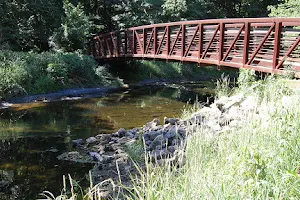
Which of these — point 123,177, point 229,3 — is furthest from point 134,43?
point 229,3

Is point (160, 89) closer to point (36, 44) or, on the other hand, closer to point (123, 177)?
point (36, 44)

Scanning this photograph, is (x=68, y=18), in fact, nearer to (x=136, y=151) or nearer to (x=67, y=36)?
(x=67, y=36)

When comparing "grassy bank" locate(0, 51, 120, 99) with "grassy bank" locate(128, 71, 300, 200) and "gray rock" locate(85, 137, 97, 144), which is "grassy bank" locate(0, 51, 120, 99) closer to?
"gray rock" locate(85, 137, 97, 144)

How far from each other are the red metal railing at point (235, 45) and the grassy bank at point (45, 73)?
1.73 meters

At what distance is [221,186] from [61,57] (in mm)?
14021

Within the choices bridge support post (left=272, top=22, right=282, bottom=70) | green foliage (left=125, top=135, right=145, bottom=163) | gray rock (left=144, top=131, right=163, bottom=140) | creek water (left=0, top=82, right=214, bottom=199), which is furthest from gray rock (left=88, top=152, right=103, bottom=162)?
bridge support post (left=272, top=22, right=282, bottom=70)

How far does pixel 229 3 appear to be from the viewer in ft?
96.2

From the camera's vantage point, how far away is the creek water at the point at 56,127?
5.43 meters

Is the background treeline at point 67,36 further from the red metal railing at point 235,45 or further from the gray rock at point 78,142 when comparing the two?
the gray rock at point 78,142

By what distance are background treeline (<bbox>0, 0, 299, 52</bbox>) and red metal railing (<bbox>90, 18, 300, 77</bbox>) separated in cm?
377

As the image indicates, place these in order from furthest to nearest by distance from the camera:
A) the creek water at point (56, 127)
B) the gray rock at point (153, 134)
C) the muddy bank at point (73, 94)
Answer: the muddy bank at point (73, 94) → the gray rock at point (153, 134) → the creek water at point (56, 127)

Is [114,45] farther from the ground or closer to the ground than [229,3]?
closer to the ground

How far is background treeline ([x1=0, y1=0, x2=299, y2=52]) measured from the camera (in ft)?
58.4

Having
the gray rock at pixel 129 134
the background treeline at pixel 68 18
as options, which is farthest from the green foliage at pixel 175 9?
the gray rock at pixel 129 134
